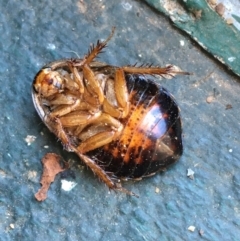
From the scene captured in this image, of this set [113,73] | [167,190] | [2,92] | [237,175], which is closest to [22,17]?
[2,92]

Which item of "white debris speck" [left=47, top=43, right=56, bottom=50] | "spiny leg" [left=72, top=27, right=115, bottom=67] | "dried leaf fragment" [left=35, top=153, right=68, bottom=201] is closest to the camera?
"spiny leg" [left=72, top=27, right=115, bottom=67]

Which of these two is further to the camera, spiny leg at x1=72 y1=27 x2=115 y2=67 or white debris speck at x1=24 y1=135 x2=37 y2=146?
white debris speck at x1=24 y1=135 x2=37 y2=146

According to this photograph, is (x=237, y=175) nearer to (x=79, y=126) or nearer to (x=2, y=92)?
(x=79, y=126)

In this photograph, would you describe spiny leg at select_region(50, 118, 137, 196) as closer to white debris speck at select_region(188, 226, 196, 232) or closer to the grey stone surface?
the grey stone surface

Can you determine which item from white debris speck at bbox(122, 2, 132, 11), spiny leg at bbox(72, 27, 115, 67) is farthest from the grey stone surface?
spiny leg at bbox(72, 27, 115, 67)

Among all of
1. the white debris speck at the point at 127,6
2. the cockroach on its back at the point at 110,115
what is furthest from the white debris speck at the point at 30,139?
the white debris speck at the point at 127,6

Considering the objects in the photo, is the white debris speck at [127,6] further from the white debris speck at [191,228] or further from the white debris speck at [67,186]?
the white debris speck at [191,228]

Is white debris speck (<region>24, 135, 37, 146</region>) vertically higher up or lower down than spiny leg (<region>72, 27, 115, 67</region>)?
lower down
